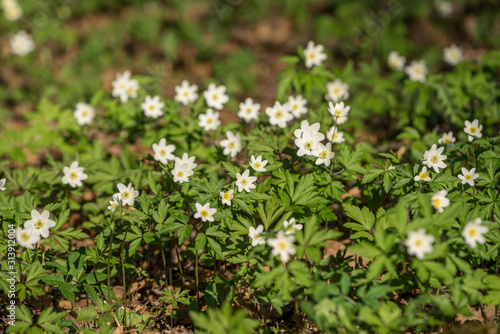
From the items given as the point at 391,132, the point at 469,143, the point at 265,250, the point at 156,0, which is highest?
→ the point at 156,0

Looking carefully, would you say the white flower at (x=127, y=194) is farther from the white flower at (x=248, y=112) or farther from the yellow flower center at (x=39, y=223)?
the white flower at (x=248, y=112)

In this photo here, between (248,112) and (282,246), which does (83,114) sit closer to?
(248,112)

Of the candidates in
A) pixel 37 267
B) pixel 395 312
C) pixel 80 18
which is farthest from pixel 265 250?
pixel 80 18

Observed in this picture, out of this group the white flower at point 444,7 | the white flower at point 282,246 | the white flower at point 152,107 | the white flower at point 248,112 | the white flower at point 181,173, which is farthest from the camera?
the white flower at point 444,7

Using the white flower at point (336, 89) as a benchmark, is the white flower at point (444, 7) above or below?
above

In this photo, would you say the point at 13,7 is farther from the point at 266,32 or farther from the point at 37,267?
the point at 37,267

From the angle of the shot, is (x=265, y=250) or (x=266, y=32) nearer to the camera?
(x=265, y=250)

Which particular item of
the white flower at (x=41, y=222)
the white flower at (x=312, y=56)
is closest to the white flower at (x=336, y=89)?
the white flower at (x=312, y=56)
